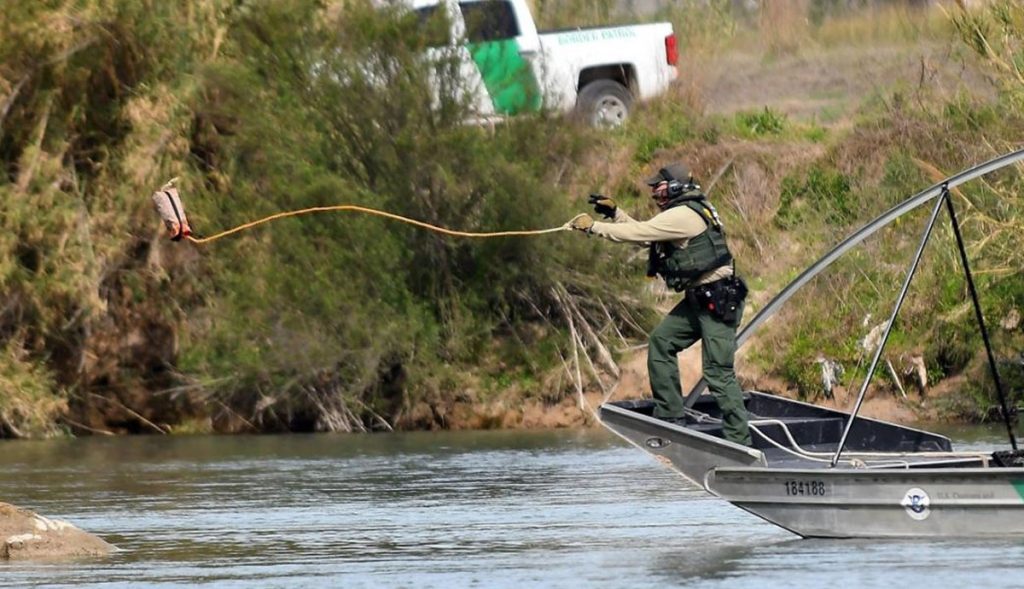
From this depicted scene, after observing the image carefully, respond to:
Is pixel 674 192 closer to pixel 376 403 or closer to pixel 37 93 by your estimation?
pixel 376 403

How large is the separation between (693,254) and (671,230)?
21cm

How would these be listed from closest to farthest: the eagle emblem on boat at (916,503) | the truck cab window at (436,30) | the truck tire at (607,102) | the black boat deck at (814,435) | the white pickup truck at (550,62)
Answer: the eagle emblem on boat at (916,503), the black boat deck at (814,435), the truck cab window at (436,30), the white pickup truck at (550,62), the truck tire at (607,102)

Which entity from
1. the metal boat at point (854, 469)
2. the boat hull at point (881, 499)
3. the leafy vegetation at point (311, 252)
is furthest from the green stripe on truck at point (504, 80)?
the boat hull at point (881, 499)

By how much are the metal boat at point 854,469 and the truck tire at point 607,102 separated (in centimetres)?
1438

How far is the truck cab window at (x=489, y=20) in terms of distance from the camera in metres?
24.7

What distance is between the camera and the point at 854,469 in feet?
42.1

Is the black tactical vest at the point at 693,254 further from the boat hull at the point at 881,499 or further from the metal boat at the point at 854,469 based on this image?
the boat hull at the point at 881,499

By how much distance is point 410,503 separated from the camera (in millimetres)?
16188

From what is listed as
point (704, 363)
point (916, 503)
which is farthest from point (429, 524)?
point (916, 503)

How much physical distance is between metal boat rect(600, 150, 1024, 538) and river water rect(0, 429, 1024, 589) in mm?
179

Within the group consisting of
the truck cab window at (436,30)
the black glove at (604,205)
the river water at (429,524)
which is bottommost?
the river water at (429,524)

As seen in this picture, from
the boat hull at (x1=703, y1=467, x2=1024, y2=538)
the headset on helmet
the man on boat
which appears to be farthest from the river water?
the headset on helmet

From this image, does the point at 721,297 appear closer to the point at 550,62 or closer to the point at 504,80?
the point at 504,80

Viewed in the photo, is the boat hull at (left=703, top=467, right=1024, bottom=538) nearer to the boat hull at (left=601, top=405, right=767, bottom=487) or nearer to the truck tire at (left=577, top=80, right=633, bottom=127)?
the boat hull at (left=601, top=405, right=767, bottom=487)
